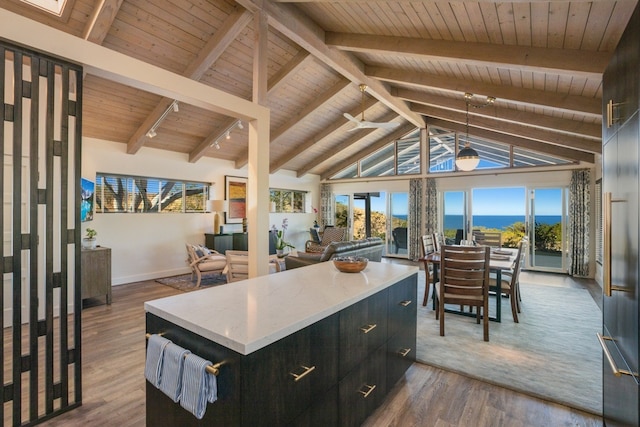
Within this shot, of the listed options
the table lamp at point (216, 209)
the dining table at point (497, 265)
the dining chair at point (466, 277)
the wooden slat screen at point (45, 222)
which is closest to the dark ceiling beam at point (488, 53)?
the dining chair at point (466, 277)

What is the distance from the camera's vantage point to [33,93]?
2.05 meters

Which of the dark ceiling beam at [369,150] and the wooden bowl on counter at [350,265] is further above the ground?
the dark ceiling beam at [369,150]

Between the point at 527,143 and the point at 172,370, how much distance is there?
804cm

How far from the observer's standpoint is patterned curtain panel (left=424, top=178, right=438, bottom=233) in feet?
28.2

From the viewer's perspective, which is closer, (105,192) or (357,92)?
(105,192)

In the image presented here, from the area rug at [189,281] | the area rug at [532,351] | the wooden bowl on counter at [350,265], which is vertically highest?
the wooden bowl on counter at [350,265]

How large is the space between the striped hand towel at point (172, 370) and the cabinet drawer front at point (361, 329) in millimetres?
833

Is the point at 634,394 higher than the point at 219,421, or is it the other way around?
the point at 634,394

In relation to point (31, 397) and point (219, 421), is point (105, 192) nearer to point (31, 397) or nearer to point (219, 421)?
point (31, 397)

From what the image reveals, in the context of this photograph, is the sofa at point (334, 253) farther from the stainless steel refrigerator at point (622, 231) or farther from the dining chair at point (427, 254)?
the stainless steel refrigerator at point (622, 231)

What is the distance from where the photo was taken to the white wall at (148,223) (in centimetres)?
584

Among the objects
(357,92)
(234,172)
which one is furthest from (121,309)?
(357,92)

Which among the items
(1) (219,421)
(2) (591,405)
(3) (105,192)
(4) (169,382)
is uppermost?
(3) (105,192)

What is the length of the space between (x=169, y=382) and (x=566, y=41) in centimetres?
402
